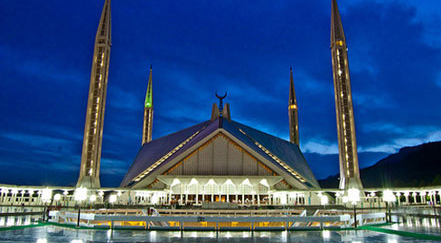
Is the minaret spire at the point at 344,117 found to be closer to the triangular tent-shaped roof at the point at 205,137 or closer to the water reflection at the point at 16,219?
the triangular tent-shaped roof at the point at 205,137

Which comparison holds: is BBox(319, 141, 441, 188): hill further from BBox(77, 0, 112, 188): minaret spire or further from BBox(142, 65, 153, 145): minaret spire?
BBox(77, 0, 112, 188): minaret spire

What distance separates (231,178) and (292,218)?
1152 inches

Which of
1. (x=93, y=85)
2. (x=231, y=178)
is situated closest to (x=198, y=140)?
(x=231, y=178)

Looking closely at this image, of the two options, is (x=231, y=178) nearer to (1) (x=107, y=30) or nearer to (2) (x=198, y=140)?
(2) (x=198, y=140)

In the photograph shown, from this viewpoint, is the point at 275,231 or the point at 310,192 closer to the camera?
the point at 275,231

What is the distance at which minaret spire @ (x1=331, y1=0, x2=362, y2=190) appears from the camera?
43344mm

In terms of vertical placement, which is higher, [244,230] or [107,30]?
[107,30]

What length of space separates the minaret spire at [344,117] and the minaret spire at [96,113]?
104 ft

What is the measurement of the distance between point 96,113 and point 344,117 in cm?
3285

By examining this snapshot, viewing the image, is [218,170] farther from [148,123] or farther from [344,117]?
[148,123]

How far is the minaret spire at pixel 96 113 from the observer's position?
43.0m

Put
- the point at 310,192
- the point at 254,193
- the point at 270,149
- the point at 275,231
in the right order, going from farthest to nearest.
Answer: the point at 270,149 < the point at 254,193 < the point at 310,192 < the point at 275,231

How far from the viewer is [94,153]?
43.6 metres

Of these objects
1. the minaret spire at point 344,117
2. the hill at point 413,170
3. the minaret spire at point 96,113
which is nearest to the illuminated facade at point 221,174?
the minaret spire at point 96,113
